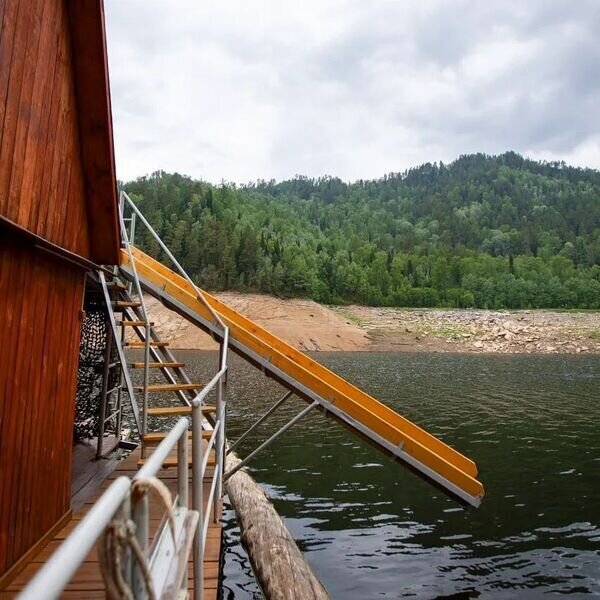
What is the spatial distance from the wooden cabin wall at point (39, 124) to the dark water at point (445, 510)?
583cm

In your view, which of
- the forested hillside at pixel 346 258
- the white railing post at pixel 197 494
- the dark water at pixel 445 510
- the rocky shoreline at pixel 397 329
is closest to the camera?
the white railing post at pixel 197 494

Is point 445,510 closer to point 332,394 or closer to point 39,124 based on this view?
point 332,394

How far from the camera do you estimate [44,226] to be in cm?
534

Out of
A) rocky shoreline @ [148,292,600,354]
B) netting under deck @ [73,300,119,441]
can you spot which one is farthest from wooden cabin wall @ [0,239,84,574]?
rocky shoreline @ [148,292,600,354]

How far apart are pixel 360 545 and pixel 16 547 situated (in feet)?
21.3

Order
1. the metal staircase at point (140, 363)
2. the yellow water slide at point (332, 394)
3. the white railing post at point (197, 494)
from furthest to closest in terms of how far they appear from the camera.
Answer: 1. the yellow water slide at point (332, 394)
2. the metal staircase at point (140, 363)
3. the white railing post at point (197, 494)

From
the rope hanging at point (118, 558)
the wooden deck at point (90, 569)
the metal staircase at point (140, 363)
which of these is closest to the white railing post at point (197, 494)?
the wooden deck at point (90, 569)

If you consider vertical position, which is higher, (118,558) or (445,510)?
(118,558)

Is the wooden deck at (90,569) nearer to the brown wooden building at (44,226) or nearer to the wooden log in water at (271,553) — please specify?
the brown wooden building at (44,226)

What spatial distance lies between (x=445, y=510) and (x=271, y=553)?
5.54 meters

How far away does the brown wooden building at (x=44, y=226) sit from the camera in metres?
4.60

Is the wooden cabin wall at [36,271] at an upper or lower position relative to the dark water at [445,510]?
upper

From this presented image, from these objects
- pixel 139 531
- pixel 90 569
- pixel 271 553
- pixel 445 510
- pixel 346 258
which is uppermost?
pixel 346 258

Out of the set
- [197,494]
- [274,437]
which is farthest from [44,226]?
[274,437]
